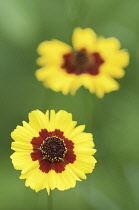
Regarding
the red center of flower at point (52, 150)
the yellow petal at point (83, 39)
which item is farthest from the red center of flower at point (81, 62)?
the red center of flower at point (52, 150)

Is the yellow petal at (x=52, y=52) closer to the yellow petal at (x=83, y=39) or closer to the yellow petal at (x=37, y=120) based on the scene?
the yellow petal at (x=83, y=39)

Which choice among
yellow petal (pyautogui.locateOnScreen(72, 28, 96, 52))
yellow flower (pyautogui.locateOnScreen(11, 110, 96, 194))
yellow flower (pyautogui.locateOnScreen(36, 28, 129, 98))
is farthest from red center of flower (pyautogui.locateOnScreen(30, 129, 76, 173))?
yellow petal (pyautogui.locateOnScreen(72, 28, 96, 52))

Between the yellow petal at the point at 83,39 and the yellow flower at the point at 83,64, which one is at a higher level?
the yellow petal at the point at 83,39

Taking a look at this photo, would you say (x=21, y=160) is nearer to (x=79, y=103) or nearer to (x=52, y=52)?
(x=52, y=52)

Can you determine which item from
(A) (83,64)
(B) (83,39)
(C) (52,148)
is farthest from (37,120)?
(B) (83,39)

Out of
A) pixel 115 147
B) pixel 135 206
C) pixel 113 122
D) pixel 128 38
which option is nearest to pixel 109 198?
pixel 135 206

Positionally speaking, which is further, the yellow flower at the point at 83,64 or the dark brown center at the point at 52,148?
the yellow flower at the point at 83,64

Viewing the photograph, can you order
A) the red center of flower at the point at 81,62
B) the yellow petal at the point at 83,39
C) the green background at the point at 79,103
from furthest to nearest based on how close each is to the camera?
1. the yellow petal at the point at 83,39
2. the red center of flower at the point at 81,62
3. the green background at the point at 79,103
